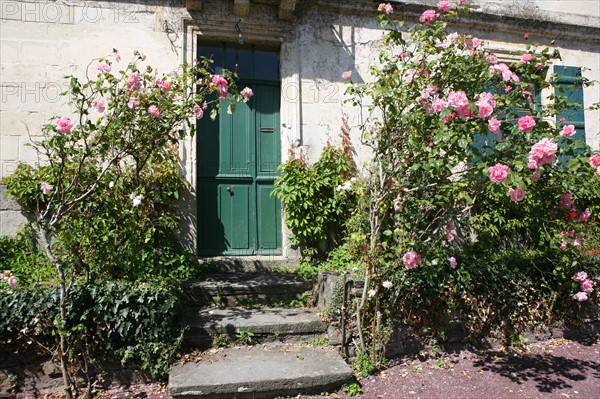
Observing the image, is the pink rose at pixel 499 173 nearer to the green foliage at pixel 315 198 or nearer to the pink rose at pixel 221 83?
the pink rose at pixel 221 83

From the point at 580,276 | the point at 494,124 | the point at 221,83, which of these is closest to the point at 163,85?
the point at 221,83

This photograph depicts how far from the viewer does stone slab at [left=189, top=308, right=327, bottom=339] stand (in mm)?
3805

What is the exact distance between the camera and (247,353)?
3678 millimetres

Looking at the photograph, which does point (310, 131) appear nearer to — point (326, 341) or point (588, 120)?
point (326, 341)

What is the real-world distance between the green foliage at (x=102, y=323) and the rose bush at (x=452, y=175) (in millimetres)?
1707

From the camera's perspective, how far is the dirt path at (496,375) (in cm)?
337

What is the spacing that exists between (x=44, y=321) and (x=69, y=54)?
11.6 ft

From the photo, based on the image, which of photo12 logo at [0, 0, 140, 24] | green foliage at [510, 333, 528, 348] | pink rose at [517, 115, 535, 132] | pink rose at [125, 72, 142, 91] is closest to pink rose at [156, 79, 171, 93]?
pink rose at [125, 72, 142, 91]

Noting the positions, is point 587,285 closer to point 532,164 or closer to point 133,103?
point 532,164

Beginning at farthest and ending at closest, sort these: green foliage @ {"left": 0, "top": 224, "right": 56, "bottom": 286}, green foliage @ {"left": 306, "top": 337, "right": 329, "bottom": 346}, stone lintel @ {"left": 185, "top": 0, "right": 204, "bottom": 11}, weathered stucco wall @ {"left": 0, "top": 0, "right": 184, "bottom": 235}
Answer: stone lintel @ {"left": 185, "top": 0, "right": 204, "bottom": 11}, weathered stucco wall @ {"left": 0, "top": 0, "right": 184, "bottom": 235}, green foliage @ {"left": 0, "top": 224, "right": 56, "bottom": 286}, green foliage @ {"left": 306, "top": 337, "right": 329, "bottom": 346}

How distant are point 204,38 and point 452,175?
3.90m

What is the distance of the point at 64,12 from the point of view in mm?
5309

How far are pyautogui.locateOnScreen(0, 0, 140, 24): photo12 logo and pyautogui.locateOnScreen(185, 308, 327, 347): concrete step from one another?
156 inches

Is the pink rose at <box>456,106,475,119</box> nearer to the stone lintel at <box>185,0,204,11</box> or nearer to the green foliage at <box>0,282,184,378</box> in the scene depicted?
the green foliage at <box>0,282,184,378</box>
